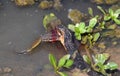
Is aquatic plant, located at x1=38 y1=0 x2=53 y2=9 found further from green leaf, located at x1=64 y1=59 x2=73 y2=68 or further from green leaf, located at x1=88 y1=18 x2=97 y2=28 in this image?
green leaf, located at x1=64 y1=59 x2=73 y2=68

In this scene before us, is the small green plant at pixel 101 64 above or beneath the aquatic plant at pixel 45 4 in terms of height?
beneath

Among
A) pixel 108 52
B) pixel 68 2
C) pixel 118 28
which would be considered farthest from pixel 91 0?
pixel 108 52

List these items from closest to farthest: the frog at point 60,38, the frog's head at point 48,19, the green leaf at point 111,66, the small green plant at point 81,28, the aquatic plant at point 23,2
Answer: the green leaf at point 111,66
the frog at point 60,38
the small green plant at point 81,28
the frog's head at point 48,19
the aquatic plant at point 23,2

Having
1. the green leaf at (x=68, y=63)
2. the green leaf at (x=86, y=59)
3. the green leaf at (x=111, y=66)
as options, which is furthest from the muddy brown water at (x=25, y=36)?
the green leaf at (x=111, y=66)

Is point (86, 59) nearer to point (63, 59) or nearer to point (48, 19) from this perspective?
point (63, 59)

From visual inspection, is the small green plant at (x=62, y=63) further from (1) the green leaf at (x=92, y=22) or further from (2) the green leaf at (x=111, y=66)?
(1) the green leaf at (x=92, y=22)

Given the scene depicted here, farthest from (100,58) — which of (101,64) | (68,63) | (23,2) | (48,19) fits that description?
(23,2)
